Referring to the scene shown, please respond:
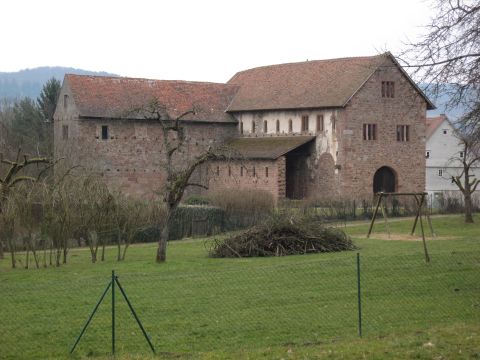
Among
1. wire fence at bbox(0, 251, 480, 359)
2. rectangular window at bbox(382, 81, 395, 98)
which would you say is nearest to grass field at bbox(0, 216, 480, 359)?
wire fence at bbox(0, 251, 480, 359)

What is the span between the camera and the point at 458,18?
70.9 ft

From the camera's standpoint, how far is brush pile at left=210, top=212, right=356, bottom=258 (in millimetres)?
31844

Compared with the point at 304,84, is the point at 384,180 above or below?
below

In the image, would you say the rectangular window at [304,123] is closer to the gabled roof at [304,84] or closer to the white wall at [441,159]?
the gabled roof at [304,84]

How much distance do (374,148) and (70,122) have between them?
19.0 metres

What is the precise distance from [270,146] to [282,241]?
27196 millimetres

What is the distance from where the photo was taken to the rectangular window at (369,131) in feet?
188

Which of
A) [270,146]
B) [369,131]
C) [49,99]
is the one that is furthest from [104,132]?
[49,99]

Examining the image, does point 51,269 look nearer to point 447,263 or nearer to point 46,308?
point 46,308

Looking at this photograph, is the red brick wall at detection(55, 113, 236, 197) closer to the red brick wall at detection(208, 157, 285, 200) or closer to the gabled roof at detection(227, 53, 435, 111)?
the red brick wall at detection(208, 157, 285, 200)

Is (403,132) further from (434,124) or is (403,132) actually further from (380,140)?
(434,124)

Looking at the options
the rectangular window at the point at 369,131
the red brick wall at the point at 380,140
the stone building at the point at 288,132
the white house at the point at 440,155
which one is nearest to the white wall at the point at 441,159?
the white house at the point at 440,155

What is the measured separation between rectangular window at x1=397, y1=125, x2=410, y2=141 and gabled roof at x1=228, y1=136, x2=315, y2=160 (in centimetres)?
539

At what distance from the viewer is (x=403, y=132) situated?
59094mm
